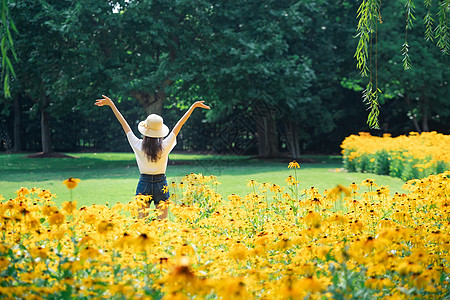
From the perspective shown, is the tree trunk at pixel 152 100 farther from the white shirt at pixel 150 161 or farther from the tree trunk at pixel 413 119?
the white shirt at pixel 150 161

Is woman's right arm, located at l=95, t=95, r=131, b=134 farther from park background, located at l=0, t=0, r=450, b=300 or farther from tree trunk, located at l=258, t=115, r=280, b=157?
tree trunk, located at l=258, t=115, r=280, b=157

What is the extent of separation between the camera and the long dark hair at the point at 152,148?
5.22m

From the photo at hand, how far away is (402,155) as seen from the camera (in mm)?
10766

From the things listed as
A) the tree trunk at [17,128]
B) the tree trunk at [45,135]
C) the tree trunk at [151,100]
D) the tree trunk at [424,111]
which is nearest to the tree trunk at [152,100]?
the tree trunk at [151,100]

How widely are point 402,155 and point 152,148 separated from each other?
7.48 meters

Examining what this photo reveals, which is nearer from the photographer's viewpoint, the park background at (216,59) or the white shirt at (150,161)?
the white shirt at (150,161)

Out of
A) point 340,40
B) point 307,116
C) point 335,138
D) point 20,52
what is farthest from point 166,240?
point 335,138

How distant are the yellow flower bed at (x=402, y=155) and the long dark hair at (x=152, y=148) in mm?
5192

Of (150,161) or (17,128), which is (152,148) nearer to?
(150,161)

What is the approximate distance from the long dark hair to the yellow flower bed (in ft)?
17.0

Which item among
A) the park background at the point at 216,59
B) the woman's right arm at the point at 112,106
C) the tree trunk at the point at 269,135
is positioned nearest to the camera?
the woman's right arm at the point at 112,106

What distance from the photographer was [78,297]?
7.68 ft

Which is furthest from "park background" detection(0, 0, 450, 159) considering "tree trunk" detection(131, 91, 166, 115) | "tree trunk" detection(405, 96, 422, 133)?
"tree trunk" detection(405, 96, 422, 133)

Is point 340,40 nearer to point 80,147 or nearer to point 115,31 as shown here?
point 115,31
